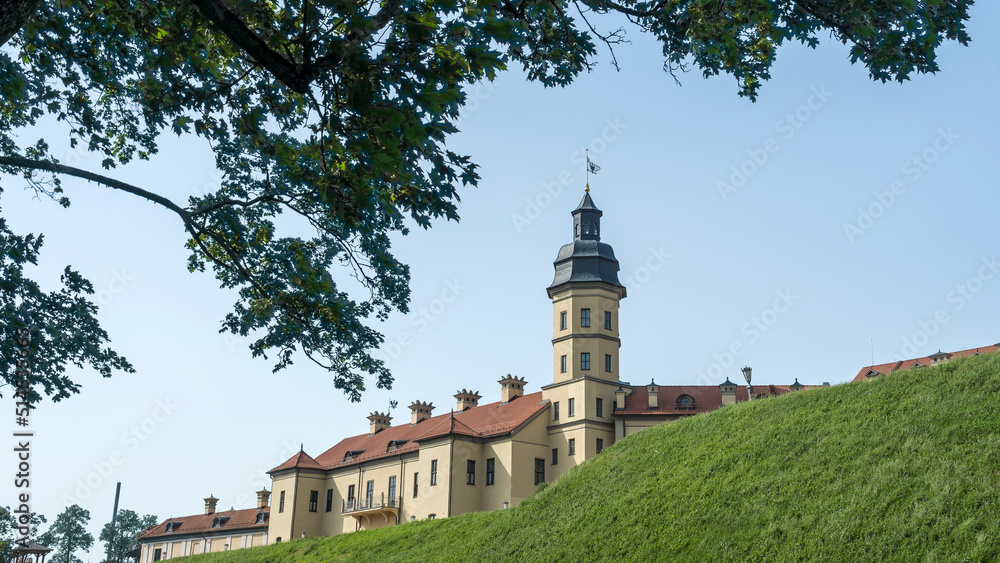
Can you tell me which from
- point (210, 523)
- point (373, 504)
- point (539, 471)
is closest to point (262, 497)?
point (210, 523)

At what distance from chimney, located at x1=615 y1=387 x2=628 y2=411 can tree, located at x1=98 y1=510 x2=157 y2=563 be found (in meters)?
77.8

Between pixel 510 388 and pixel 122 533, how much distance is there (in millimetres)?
77423

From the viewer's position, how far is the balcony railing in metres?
47.8

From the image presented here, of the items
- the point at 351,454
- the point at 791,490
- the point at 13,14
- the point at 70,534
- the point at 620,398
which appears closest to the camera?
the point at 13,14

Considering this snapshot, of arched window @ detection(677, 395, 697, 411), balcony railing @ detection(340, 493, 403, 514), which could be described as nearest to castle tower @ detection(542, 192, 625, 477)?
arched window @ detection(677, 395, 697, 411)

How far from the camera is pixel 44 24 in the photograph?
961 cm

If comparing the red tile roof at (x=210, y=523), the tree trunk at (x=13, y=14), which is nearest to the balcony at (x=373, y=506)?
the red tile roof at (x=210, y=523)

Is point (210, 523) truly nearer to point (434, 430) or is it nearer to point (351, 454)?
point (351, 454)

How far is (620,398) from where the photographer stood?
45.8 meters

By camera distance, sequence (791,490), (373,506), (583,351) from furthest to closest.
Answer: (373,506)
(583,351)
(791,490)

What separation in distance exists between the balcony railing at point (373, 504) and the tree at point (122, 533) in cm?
6216

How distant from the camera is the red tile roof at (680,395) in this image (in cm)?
4578

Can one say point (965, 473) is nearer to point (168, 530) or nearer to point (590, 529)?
point (590, 529)

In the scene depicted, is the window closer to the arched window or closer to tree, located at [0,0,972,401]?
the arched window
